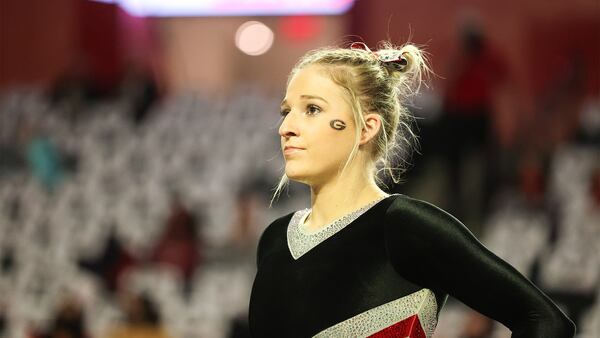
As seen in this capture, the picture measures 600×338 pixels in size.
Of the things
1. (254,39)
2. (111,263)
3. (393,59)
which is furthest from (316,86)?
(254,39)

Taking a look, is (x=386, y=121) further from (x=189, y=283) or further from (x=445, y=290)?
(x=189, y=283)

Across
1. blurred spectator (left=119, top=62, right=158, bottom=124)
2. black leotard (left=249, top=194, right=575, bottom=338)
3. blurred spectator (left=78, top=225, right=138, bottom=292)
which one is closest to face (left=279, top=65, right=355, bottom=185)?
black leotard (left=249, top=194, right=575, bottom=338)

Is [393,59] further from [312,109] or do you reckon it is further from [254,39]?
[254,39]

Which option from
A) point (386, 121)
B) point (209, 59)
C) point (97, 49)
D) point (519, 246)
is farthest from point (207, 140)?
point (386, 121)

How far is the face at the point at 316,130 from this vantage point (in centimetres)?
140

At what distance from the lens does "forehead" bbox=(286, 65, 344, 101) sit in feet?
4.67

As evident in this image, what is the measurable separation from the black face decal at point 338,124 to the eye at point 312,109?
3cm

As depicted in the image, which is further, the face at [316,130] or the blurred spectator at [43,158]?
the blurred spectator at [43,158]

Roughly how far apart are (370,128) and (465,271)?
0.30 metres

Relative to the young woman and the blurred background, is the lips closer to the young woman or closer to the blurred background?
the young woman

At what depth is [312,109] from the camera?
1.42 meters

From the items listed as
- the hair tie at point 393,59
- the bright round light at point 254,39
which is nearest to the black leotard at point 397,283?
the hair tie at point 393,59

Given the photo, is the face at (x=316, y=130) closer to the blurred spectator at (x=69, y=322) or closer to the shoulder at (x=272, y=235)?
the shoulder at (x=272, y=235)

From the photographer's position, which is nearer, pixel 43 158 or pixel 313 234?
pixel 313 234
